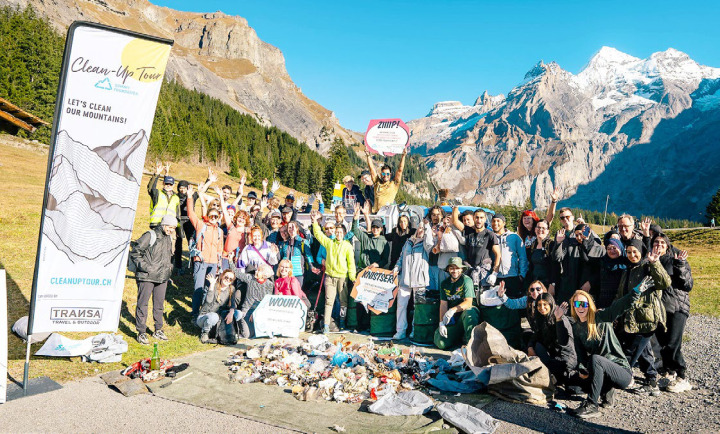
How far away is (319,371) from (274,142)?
115 m

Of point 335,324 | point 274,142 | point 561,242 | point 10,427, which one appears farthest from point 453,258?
point 274,142

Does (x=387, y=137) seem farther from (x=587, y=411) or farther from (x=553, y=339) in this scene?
(x=587, y=411)

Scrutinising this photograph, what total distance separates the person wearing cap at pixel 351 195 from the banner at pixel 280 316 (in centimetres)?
327

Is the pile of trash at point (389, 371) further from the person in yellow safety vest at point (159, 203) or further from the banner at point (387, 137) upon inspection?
the banner at point (387, 137)

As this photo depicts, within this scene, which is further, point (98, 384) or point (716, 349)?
point (716, 349)

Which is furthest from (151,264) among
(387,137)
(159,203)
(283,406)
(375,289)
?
(387,137)

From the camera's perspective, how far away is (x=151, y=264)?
8.41 metres

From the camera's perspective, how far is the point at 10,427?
5191 millimetres

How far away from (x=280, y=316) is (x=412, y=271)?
2942mm

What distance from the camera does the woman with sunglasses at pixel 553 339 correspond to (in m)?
6.38

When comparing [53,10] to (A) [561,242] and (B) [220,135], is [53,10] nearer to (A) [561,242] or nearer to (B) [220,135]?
(B) [220,135]

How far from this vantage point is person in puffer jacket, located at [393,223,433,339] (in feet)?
30.1

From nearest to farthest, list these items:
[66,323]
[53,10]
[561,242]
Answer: [66,323] < [561,242] < [53,10]

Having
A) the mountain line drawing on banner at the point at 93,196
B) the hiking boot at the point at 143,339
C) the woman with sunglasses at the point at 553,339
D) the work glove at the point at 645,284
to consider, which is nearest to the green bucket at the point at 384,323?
the woman with sunglasses at the point at 553,339
